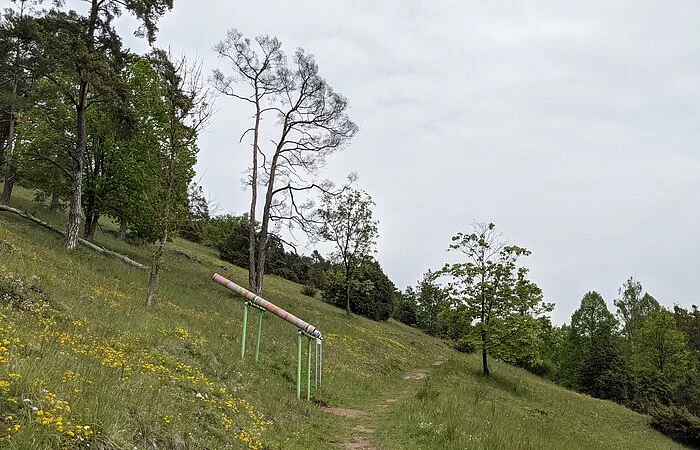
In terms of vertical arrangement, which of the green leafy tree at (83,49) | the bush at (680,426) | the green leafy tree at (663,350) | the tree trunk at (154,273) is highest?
the green leafy tree at (83,49)

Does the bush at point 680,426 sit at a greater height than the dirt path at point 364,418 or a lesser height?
lesser

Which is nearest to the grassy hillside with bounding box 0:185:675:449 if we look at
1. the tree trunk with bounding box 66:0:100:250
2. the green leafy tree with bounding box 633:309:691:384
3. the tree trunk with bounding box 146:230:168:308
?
the tree trunk with bounding box 146:230:168:308

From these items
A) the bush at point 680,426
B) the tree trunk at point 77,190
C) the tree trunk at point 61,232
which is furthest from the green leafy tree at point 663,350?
the tree trunk at point 77,190

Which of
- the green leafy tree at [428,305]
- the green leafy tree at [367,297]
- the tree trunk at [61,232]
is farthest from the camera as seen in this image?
the green leafy tree at [428,305]

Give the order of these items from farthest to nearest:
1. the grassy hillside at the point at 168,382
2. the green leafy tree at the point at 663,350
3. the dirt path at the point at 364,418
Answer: the green leafy tree at the point at 663,350
the dirt path at the point at 364,418
the grassy hillside at the point at 168,382

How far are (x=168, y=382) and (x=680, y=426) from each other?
35498mm

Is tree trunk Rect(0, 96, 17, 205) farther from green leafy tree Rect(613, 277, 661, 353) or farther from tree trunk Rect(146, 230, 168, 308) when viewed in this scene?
green leafy tree Rect(613, 277, 661, 353)

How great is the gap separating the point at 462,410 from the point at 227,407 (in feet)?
26.4

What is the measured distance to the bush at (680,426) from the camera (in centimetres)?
2961

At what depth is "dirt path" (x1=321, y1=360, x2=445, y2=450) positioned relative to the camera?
1005 cm

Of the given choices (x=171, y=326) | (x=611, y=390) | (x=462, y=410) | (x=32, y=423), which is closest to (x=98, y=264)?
(x=171, y=326)

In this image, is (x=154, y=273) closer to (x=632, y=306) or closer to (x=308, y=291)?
(x=308, y=291)

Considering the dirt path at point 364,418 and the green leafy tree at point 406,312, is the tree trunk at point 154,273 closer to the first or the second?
the dirt path at point 364,418

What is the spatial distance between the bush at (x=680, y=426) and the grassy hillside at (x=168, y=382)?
26.8 feet
